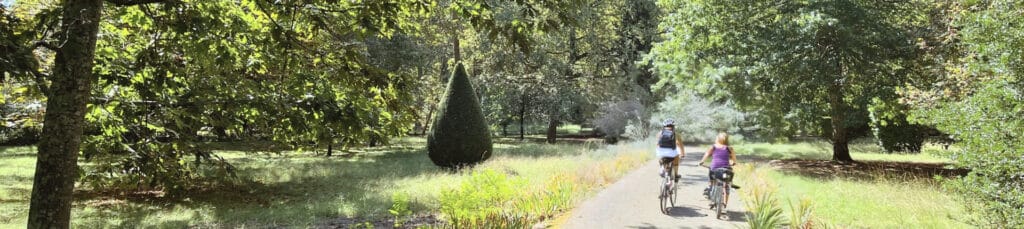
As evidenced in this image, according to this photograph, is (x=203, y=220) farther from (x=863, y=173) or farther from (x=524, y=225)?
(x=863, y=173)

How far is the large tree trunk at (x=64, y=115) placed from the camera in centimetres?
381

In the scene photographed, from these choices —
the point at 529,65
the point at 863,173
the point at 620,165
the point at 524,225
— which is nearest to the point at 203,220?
the point at 524,225

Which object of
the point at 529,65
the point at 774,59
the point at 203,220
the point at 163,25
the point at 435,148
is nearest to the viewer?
the point at 163,25

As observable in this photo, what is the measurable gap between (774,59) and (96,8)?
14016 millimetres

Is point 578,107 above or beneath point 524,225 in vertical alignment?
above

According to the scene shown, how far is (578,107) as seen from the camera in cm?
3209

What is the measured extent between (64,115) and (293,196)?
8.60 metres

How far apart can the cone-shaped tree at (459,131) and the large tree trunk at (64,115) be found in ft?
39.8

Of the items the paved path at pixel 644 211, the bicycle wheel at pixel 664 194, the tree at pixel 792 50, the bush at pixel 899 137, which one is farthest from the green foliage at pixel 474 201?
the bush at pixel 899 137

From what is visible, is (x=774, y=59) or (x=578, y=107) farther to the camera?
(x=578, y=107)

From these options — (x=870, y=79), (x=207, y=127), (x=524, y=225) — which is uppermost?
(x=870, y=79)

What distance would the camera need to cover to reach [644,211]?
26.5 feet

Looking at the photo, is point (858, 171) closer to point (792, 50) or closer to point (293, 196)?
point (792, 50)

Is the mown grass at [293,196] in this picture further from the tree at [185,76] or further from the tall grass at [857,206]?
the tall grass at [857,206]
